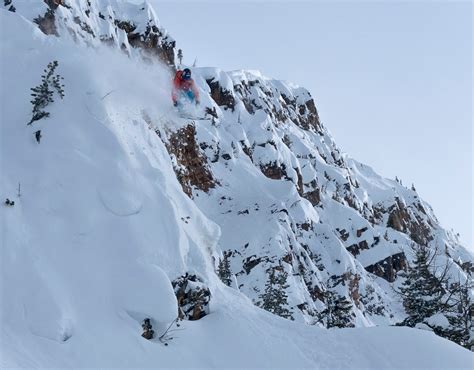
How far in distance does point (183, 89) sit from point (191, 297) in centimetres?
1448

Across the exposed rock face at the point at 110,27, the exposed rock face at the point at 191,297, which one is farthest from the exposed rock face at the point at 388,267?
the exposed rock face at the point at 191,297

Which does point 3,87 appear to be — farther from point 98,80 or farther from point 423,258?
point 423,258

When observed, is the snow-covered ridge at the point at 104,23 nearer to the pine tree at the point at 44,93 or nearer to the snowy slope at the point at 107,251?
the snowy slope at the point at 107,251

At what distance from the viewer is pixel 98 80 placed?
18.0 meters

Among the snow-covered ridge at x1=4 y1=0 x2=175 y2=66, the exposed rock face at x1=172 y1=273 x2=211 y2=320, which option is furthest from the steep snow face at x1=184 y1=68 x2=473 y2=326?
the exposed rock face at x1=172 y1=273 x2=211 y2=320

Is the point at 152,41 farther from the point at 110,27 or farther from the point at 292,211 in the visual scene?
the point at 292,211

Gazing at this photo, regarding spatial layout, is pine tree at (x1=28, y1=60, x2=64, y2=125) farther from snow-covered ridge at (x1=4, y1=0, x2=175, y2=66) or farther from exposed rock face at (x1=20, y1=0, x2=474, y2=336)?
snow-covered ridge at (x1=4, y1=0, x2=175, y2=66)

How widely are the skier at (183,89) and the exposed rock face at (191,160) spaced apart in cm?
1719

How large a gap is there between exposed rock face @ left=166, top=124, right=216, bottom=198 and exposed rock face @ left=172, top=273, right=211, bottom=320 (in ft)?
97.0

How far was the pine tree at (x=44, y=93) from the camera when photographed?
1486cm

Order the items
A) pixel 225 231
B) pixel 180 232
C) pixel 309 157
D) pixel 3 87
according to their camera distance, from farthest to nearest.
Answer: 1. pixel 309 157
2. pixel 225 231
3. pixel 3 87
4. pixel 180 232

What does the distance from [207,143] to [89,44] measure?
21.2m

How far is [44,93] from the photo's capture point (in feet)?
50.7

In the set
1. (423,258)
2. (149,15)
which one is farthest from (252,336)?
(149,15)
